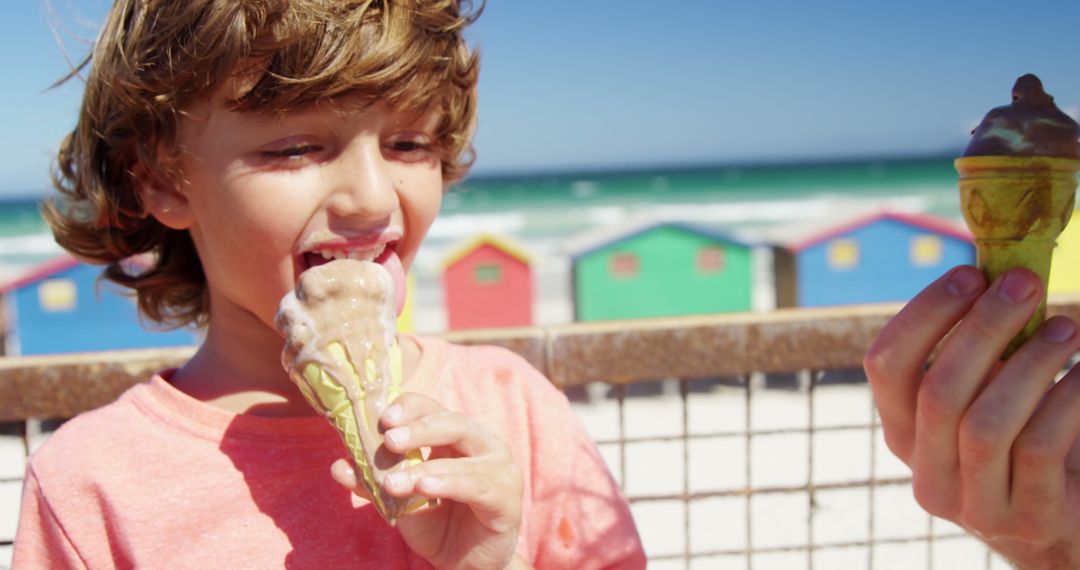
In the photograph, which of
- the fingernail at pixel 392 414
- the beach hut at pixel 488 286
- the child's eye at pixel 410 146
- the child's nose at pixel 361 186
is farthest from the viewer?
the beach hut at pixel 488 286

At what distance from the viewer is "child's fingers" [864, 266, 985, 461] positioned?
1.14m

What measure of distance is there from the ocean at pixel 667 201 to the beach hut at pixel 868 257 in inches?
727

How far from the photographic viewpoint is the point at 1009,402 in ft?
3.67

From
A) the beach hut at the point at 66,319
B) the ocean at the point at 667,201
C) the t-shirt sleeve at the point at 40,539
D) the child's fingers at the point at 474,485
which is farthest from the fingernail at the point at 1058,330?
the ocean at the point at 667,201

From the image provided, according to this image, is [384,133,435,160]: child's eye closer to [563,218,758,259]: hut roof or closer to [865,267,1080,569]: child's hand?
[865,267,1080,569]: child's hand

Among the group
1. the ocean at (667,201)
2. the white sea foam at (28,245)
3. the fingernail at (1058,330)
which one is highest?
the fingernail at (1058,330)

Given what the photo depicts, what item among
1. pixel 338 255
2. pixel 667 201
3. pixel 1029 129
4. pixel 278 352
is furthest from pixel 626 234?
pixel 667 201

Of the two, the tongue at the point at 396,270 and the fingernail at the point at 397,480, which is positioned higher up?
the tongue at the point at 396,270

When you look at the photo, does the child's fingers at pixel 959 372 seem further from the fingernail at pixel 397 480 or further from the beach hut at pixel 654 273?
the beach hut at pixel 654 273

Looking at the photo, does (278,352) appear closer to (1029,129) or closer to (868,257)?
(1029,129)

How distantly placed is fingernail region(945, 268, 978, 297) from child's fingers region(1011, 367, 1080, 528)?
0.58ft

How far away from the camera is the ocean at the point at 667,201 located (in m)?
32.8

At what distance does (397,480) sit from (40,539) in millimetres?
659

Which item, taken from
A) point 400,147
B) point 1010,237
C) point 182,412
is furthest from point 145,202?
point 1010,237
